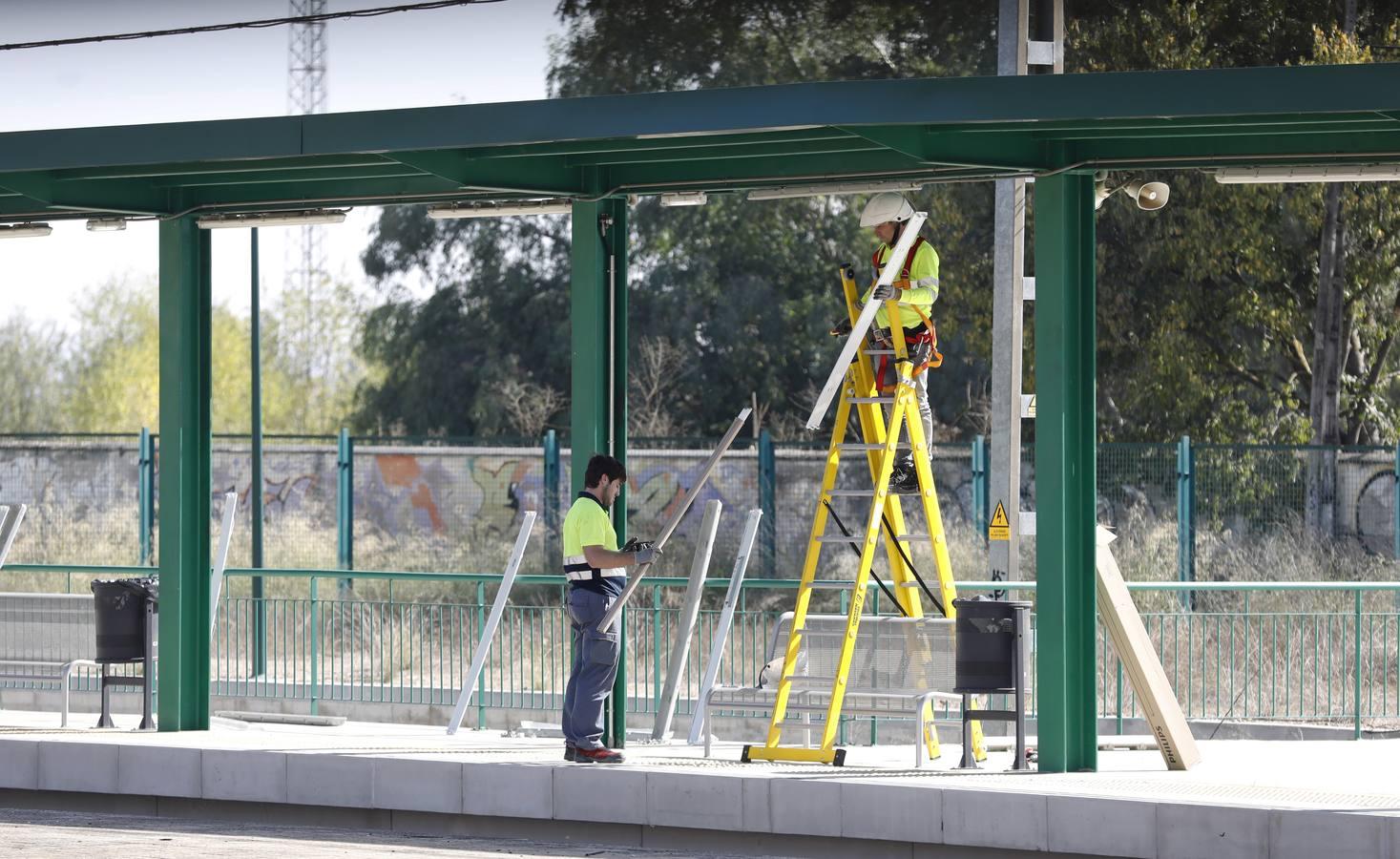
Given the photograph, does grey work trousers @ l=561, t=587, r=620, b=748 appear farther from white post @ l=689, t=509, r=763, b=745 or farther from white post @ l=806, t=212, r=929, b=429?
white post @ l=806, t=212, r=929, b=429

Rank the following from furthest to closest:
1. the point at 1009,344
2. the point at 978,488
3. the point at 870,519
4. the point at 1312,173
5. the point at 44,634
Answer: the point at 978,488 < the point at 1009,344 < the point at 44,634 < the point at 1312,173 < the point at 870,519

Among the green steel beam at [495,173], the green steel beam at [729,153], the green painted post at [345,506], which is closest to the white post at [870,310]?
the green steel beam at [729,153]

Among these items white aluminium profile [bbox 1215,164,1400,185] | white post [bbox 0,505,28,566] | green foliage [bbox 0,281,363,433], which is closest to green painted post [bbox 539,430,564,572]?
white post [bbox 0,505,28,566]

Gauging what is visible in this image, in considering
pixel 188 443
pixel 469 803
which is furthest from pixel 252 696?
pixel 469 803

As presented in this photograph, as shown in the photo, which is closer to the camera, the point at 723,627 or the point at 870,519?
the point at 870,519

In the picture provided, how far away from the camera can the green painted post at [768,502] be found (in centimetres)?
2659

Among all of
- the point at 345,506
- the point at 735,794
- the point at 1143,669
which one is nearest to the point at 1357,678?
the point at 1143,669

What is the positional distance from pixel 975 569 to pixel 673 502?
5373 mm

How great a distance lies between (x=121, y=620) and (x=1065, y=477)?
614 cm

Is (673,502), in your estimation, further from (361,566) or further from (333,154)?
(333,154)

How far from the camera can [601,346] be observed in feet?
38.5

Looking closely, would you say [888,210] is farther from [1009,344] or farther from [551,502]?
[551,502]

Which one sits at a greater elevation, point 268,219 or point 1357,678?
point 268,219

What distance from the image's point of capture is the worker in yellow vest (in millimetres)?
10859
